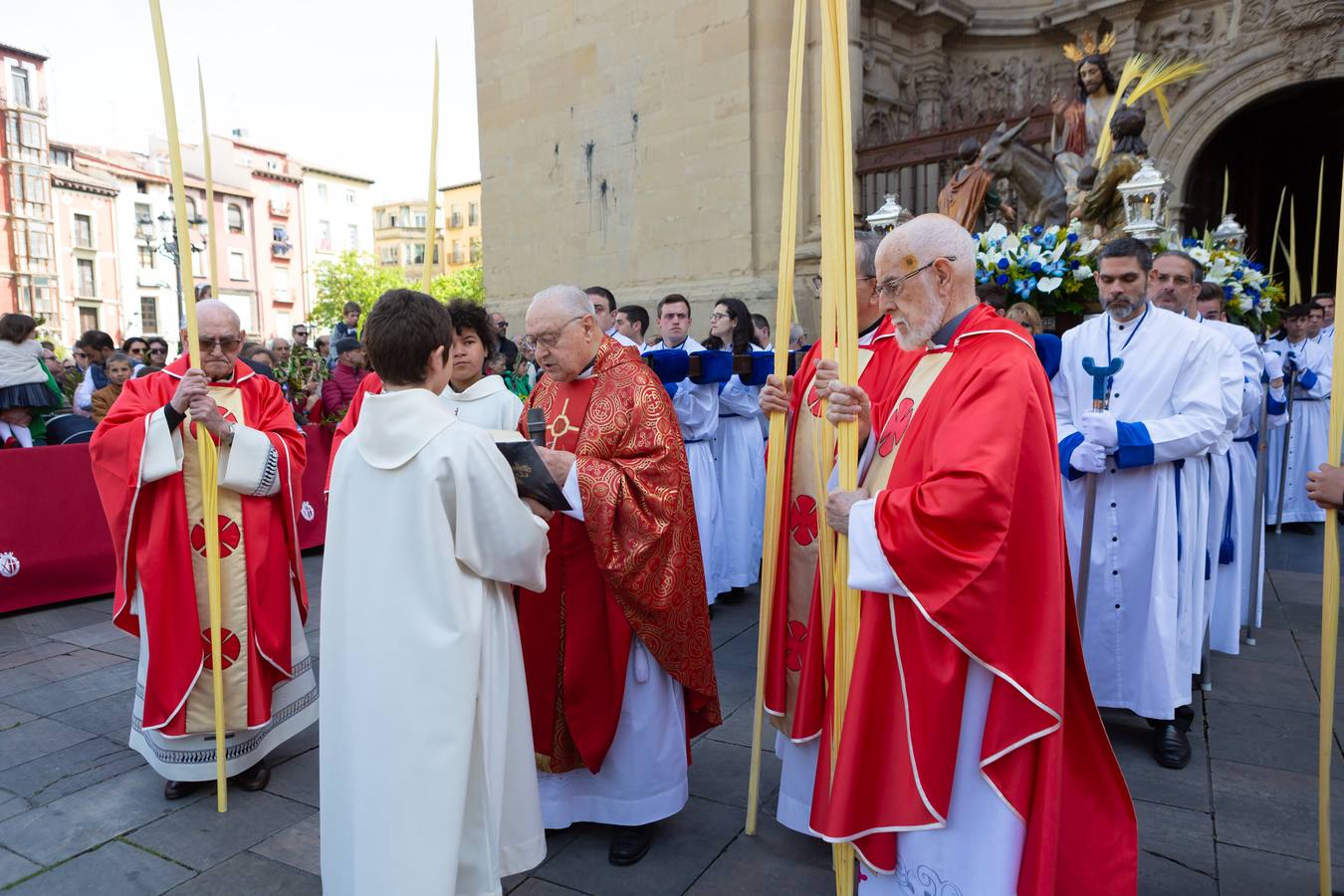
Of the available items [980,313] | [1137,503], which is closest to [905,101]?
[1137,503]

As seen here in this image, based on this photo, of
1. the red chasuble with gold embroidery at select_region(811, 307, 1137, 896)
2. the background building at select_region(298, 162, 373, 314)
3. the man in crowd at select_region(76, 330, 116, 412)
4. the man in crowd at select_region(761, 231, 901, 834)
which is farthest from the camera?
the background building at select_region(298, 162, 373, 314)

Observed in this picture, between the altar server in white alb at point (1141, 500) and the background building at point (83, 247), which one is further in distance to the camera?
the background building at point (83, 247)

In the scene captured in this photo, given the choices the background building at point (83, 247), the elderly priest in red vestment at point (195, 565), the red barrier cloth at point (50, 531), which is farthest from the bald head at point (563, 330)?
the background building at point (83, 247)

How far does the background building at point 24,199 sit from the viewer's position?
3803cm

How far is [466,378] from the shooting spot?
11.9 feet

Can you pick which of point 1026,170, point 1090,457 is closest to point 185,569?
point 1090,457

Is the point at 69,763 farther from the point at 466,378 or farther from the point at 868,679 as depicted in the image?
the point at 868,679

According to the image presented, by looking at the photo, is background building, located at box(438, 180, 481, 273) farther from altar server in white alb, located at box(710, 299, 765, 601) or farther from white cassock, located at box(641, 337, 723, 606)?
white cassock, located at box(641, 337, 723, 606)

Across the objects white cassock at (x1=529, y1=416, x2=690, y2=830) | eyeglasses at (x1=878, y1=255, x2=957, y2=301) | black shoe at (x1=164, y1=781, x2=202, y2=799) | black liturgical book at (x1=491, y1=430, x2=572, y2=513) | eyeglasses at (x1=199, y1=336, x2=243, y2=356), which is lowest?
black shoe at (x1=164, y1=781, x2=202, y2=799)

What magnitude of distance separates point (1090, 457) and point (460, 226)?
61.3m

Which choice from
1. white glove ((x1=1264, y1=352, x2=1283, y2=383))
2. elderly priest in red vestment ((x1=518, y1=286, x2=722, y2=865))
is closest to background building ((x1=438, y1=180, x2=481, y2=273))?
white glove ((x1=1264, y1=352, x2=1283, y2=383))

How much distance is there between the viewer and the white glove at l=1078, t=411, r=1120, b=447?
3289 millimetres

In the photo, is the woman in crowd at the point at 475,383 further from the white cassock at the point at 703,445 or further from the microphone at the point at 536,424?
the white cassock at the point at 703,445

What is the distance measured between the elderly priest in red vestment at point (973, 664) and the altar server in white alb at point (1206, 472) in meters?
1.82
